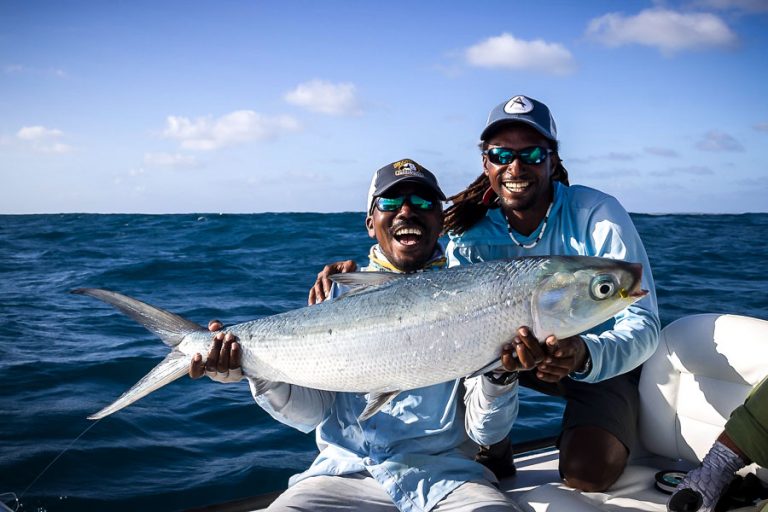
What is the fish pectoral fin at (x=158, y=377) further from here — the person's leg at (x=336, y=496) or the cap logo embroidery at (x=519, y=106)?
the cap logo embroidery at (x=519, y=106)

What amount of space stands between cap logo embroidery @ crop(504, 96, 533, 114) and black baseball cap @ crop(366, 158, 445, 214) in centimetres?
61

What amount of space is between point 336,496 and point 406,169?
168 cm

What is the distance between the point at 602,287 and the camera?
104 inches

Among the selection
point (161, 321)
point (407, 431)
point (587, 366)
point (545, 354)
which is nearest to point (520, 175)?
point (587, 366)

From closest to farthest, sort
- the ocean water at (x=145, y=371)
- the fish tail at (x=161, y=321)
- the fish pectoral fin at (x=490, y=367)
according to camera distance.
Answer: the fish pectoral fin at (x=490, y=367)
the fish tail at (x=161, y=321)
the ocean water at (x=145, y=371)

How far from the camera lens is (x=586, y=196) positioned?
12.9ft

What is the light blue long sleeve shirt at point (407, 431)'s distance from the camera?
318 centimetres

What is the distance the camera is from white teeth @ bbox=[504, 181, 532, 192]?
379 cm

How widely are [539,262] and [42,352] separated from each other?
25.5ft

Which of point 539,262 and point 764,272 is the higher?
point 539,262

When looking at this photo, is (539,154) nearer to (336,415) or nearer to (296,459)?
(336,415)

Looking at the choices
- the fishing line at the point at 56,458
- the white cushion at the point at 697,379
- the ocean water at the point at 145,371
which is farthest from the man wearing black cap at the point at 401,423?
the fishing line at the point at 56,458

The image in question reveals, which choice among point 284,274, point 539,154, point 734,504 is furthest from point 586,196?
point 284,274

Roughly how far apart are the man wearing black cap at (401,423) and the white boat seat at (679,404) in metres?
0.57
